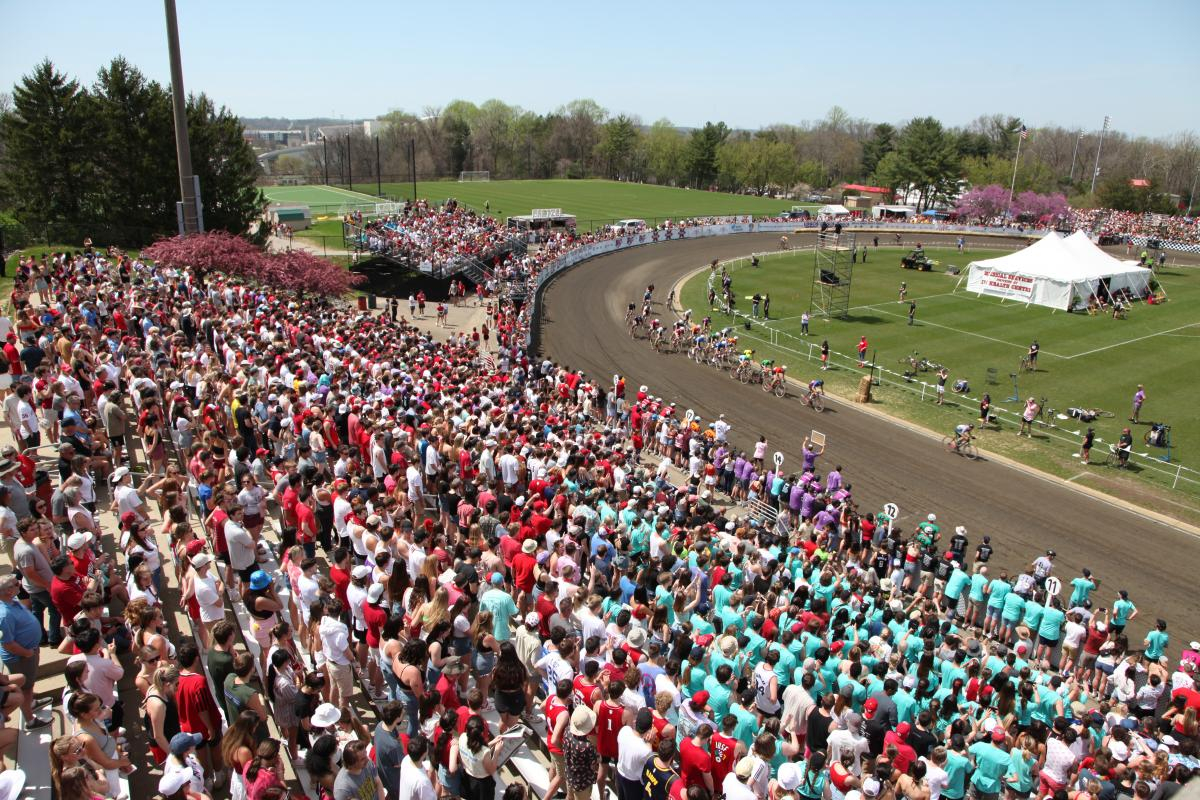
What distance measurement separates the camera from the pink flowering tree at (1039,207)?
9112 cm

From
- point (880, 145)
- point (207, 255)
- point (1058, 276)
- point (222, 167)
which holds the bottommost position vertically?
point (1058, 276)

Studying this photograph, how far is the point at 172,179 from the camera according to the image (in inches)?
1774

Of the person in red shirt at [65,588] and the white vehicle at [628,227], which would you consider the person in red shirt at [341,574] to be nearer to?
the person in red shirt at [65,588]

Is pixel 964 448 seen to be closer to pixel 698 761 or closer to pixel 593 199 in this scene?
pixel 698 761

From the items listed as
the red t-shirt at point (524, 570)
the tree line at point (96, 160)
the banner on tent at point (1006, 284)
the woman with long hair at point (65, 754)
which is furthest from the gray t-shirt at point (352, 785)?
the banner on tent at point (1006, 284)

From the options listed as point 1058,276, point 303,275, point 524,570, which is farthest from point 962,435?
point 303,275

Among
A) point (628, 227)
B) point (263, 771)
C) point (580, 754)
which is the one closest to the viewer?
point (263, 771)

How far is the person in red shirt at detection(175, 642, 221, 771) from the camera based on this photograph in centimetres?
669

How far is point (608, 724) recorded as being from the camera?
746 centimetres

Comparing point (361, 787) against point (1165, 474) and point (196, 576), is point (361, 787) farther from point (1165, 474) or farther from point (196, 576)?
point (1165, 474)

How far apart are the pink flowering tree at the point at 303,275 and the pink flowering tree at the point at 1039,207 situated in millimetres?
84654

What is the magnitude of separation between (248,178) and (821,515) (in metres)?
46.1

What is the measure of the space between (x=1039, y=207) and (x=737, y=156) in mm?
49716

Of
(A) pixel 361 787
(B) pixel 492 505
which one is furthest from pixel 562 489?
(A) pixel 361 787
